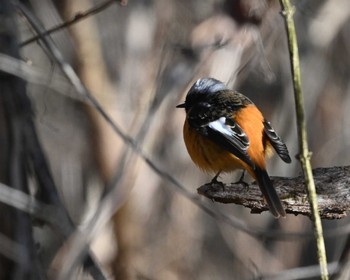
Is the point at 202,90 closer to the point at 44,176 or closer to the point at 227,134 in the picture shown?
the point at 227,134

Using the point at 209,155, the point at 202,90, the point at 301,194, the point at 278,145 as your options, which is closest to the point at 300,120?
the point at 301,194

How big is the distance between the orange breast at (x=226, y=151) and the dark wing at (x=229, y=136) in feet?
0.13

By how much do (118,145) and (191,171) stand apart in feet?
3.58

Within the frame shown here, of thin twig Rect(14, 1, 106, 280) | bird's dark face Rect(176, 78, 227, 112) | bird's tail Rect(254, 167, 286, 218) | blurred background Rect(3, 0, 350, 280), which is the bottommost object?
bird's tail Rect(254, 167, 286, 218)

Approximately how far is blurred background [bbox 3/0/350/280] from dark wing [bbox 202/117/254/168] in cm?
62

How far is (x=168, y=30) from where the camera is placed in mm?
6988

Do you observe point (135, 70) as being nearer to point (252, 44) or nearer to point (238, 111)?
point (252, 44)

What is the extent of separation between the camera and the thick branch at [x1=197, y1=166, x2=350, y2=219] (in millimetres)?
3246

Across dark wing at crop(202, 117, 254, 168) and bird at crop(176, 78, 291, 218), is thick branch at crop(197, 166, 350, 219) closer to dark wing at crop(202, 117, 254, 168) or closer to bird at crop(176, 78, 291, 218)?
bird at crop(176, 78, 291, 218)

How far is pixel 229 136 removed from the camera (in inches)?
165

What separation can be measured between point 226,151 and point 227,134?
15 cm

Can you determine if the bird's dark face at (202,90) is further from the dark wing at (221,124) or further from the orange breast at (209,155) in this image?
the orange breast at (209,155)

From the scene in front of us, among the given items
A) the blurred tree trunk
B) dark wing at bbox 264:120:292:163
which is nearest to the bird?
dark wing at bbox 264:120:292:163

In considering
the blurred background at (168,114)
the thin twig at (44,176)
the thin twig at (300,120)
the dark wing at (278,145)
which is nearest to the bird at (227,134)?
the dark wing at (278,145)
